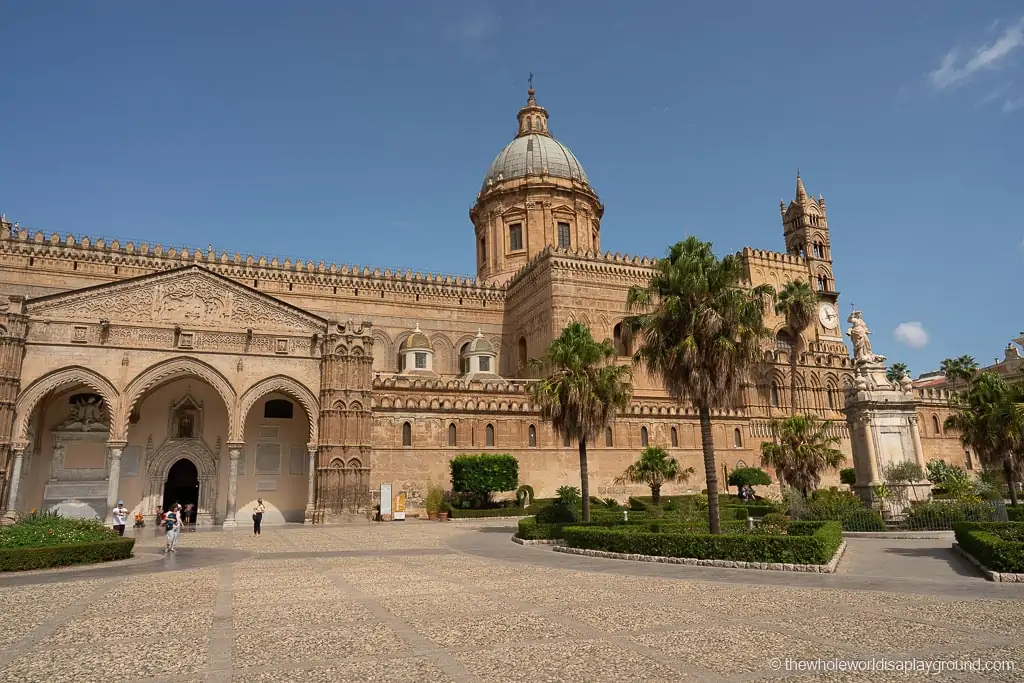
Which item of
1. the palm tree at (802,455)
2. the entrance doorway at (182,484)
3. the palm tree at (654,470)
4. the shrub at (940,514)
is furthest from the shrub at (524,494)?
the shrub at (940,514)

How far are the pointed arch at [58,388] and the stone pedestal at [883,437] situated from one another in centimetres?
2939

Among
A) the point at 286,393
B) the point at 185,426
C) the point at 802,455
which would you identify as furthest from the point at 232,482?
the point at 802,455

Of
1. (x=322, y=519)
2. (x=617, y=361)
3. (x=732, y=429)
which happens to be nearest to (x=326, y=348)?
(x=322, y=519)

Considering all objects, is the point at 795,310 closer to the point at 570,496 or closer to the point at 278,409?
the point at 570,496

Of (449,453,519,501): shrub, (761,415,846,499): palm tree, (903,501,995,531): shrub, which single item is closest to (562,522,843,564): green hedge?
(903,501,995,531): shrub

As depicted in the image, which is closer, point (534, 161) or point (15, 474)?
point (15, 474)

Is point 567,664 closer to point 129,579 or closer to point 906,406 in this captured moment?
point 129,579

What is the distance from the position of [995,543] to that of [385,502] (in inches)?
979

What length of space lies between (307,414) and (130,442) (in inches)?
324

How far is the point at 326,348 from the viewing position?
1281 inches

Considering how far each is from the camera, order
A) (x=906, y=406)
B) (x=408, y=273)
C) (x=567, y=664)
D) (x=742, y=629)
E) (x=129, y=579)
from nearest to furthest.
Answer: (x=567, y=664) → (x=742, y=629) → (x=129, y=579) → (x=906, y=406) → (x=408, y=273)

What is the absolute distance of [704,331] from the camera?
1783cm

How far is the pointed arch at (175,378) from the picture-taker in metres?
29.1

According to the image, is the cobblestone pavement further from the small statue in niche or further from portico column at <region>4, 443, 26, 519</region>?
the small statue in niche
